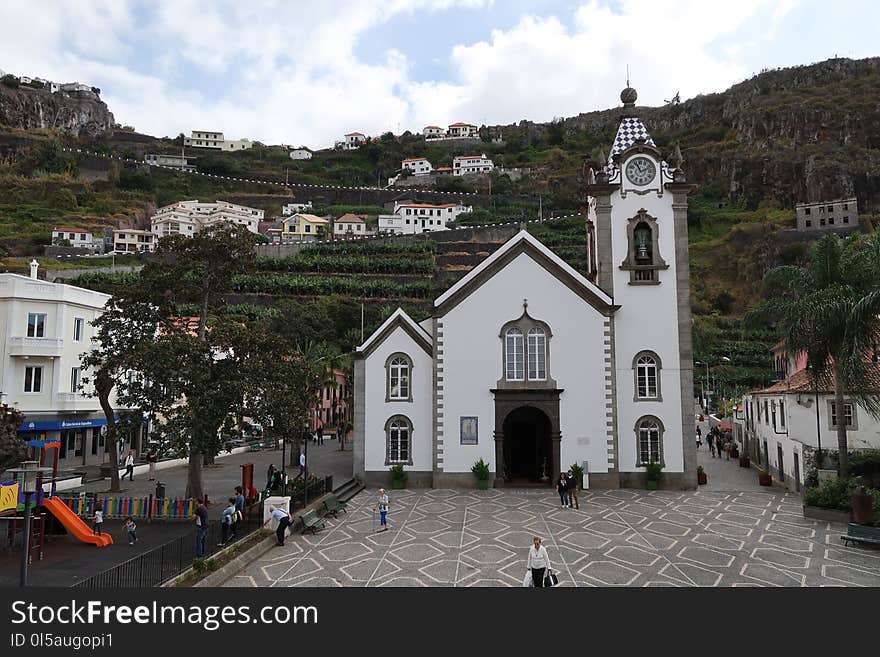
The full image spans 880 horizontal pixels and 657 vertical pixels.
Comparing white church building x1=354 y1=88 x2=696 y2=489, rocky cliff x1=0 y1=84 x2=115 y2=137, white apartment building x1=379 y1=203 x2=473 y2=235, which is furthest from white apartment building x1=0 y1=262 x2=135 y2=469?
rocky cliff x1=0 y1=84 x2=115 y2=137

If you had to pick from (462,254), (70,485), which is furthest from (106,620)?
(462,254)

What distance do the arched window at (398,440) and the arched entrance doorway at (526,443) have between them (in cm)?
456

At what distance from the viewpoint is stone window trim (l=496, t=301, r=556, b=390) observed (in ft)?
85.8

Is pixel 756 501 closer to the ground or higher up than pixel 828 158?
closer to the ground

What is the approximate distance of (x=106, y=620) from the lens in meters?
8.68

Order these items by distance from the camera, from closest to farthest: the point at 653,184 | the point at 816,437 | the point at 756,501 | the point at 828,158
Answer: the point at 756,501
the point at 816,437
the point at 653,184
the point at 828,158

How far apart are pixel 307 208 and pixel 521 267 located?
388 ft

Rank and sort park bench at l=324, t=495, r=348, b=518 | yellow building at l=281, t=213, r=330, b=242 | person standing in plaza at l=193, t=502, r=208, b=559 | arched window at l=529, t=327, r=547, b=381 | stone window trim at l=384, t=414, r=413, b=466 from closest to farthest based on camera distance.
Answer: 1. person standing in plaza at l=193, t=502, r=208, b=559
2. park bench at l=324, t=495, r=348, b=518
3. arched window at l=529, t=327, r=547, b=381
4. stone window trim at l=384, t=414, r=413, b=466
5. yellow building at l=281, t=213, r=330, b=242

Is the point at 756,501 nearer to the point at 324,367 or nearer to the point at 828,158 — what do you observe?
the point at 324,367

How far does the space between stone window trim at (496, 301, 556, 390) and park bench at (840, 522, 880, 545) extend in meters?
11.9

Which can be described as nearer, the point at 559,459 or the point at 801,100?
the point at 559,459

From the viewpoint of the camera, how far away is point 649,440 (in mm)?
26031

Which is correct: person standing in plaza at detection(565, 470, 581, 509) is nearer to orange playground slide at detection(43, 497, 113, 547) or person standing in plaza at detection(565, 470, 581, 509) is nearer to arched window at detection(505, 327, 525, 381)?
arched window at detection(505, 327, 525, 381)

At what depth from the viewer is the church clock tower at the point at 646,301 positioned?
1018 inches
